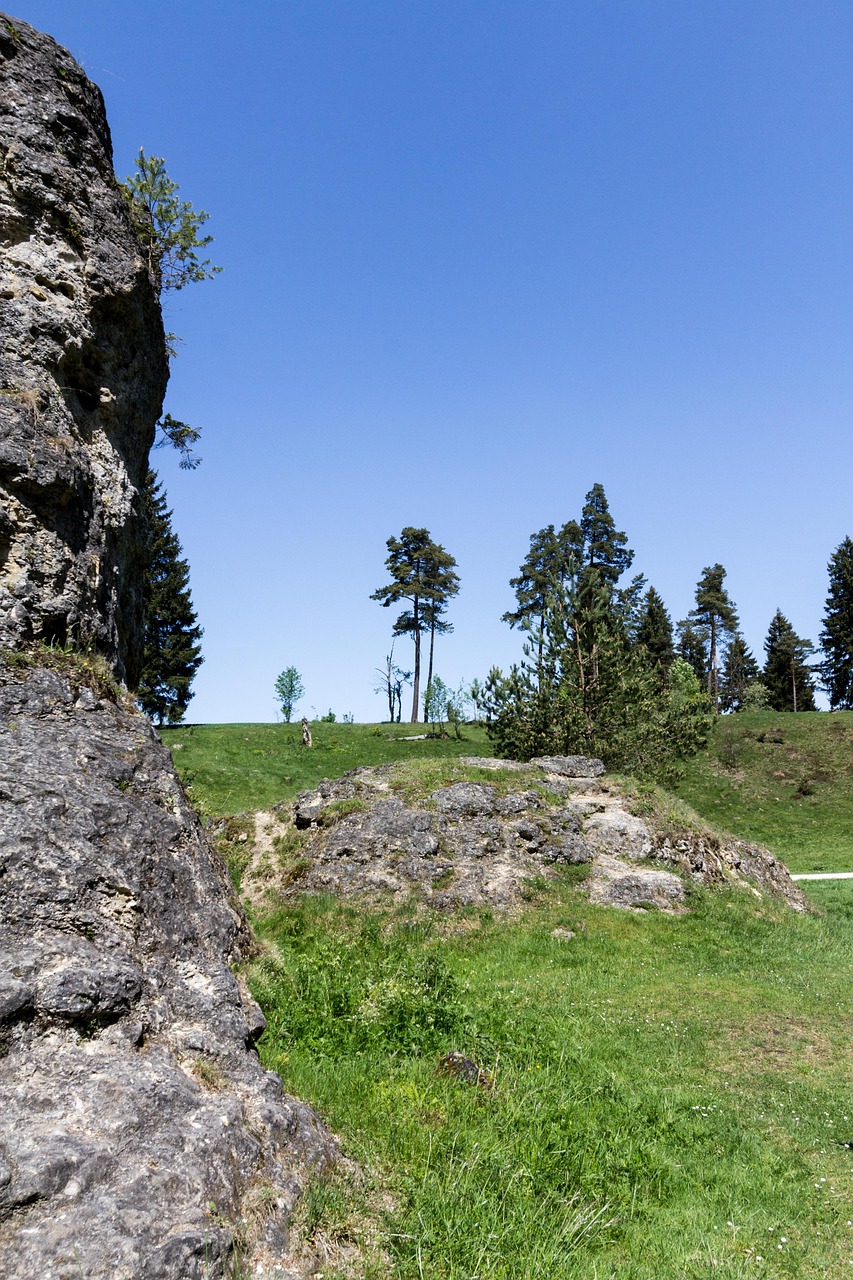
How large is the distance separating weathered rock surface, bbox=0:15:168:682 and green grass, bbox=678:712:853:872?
1180 inches

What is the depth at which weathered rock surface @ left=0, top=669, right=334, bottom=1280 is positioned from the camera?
340 cm

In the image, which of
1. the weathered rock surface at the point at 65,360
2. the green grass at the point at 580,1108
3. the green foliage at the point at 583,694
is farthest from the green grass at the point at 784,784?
the weathered rock surface at the point at 65,360

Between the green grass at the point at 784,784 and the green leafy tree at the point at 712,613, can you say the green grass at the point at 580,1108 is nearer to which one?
the green grass at the point at 784,784

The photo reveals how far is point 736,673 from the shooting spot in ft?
271

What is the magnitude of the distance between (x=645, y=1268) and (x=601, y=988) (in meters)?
7.50

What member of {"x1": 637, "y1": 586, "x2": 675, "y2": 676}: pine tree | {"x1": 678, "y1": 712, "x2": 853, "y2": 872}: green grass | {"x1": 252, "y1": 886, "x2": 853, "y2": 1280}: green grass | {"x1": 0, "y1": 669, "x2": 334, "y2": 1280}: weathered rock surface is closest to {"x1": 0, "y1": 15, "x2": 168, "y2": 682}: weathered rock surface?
{"x1": 0, "y1": 669, "x2": 334, "y2": 1280}: weathered rock surface

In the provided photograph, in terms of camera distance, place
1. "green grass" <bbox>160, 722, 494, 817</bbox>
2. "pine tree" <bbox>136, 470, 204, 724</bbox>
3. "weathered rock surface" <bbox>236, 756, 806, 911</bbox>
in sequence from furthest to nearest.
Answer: "pine tree" <bbox>136, 470, 204, 724</bbox> < "green grass" <bbox>160, 722, 494, 817</bbox> < "weathered rock surface" <bbox>236, 756, 806, 911</bbox>

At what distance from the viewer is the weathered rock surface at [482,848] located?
16.0 meters

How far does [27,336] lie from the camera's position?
7129 mm

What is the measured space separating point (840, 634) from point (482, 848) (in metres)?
68.4

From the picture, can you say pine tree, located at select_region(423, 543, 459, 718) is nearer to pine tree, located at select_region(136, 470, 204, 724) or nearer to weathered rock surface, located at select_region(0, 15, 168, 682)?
pine tree, located at select_region(136, 470, 204, 724)

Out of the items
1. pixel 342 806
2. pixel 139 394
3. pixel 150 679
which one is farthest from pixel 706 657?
pixel 139 394

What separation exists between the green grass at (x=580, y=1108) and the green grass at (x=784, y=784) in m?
22.1

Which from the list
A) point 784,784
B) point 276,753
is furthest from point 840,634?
point 276,753
